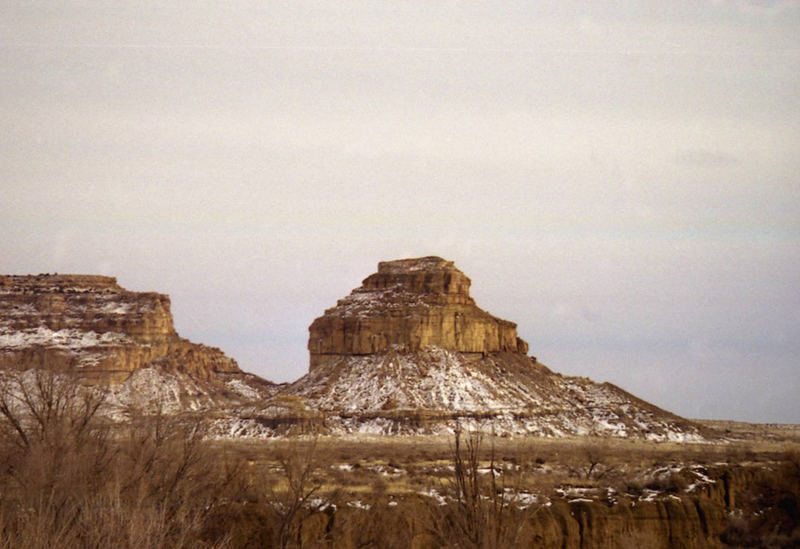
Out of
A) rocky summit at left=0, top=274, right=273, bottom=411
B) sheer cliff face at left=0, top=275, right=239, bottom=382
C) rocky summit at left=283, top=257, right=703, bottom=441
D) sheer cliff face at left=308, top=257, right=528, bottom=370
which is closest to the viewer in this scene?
rocky summit at left=283, top=257, right=703, bottom=441

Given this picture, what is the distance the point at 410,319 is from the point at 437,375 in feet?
24.1

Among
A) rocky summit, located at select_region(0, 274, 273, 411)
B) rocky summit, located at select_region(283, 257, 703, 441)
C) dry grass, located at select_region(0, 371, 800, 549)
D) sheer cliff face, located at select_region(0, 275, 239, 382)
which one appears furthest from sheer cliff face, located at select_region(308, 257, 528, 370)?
dry grass, located at select_region(0, 371, 800, 549)

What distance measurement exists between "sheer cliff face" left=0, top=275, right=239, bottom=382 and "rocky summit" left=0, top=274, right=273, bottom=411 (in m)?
0.11

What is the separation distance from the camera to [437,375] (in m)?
104

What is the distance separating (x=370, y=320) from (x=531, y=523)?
73218 mm

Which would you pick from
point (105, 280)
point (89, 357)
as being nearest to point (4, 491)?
point (89, 357)

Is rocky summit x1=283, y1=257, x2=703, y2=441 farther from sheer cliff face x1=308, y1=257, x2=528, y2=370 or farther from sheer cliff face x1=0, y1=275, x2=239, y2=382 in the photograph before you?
sheer cliff face x1=0, y1=275, x2=239, y2=382

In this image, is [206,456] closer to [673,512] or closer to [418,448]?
[673,512]

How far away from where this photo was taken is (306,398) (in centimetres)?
10238

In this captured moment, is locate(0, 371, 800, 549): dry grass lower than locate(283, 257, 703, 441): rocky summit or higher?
lower

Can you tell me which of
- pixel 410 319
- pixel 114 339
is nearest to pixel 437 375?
pixel 410 319

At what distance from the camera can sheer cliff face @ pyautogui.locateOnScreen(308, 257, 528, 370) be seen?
110m

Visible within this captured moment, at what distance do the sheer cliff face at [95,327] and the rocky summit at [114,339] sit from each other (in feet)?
0.37

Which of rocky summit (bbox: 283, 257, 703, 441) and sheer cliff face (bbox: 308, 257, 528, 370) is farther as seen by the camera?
sheer cliff face (bbox: 308, 257, 528, 370)
